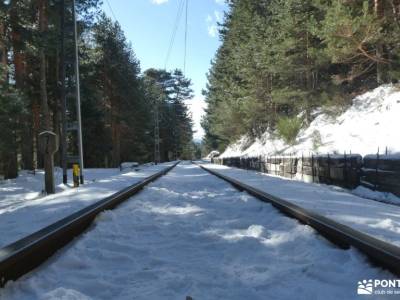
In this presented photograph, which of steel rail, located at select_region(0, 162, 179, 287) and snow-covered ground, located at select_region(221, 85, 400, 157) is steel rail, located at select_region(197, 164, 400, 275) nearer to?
steel rail, located at select_region(0, 162, 179, 287)

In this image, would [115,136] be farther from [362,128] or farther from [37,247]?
[37,247]

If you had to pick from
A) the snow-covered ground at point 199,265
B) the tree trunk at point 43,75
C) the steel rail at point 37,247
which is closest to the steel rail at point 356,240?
the snow-covered ground at point 199,265

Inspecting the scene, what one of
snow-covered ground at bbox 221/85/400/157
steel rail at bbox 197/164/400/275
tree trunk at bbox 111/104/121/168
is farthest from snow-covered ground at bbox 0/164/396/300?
tree trunk at bbox 111/104/121/168

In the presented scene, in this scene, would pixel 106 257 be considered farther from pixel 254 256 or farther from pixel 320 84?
pixel 320 84

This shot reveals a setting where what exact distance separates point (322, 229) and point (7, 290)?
352 centimetres

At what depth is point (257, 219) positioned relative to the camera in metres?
6.80

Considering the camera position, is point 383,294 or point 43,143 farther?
point 43,143

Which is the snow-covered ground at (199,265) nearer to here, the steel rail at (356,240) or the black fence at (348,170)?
the steel rail at (356,240)

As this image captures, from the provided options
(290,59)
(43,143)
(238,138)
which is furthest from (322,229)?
(238,138)

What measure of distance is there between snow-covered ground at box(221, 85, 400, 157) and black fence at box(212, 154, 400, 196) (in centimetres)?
203

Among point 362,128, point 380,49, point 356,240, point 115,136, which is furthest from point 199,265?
point 115,136

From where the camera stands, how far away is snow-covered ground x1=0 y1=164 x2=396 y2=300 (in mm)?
3256

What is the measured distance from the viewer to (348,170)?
12.6 meters

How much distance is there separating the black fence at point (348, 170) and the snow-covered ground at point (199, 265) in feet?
16.0
